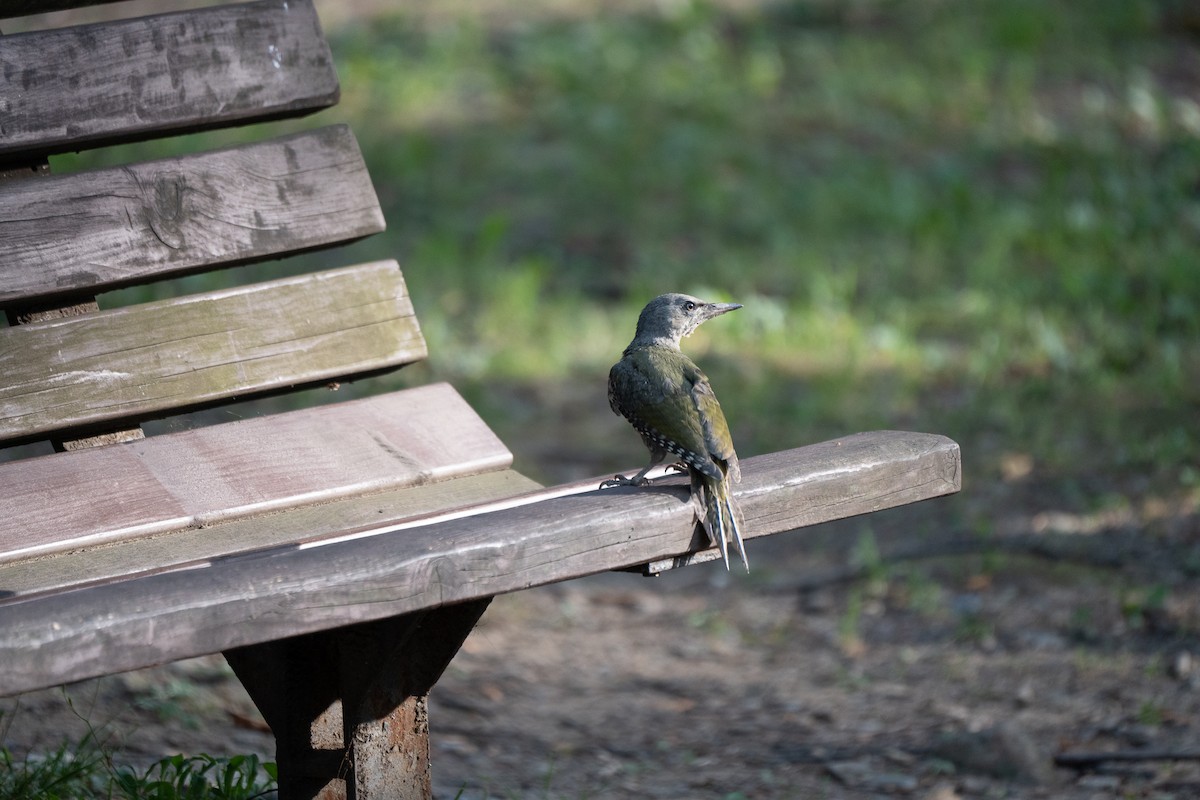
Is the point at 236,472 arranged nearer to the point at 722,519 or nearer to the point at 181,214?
the point at 181,214

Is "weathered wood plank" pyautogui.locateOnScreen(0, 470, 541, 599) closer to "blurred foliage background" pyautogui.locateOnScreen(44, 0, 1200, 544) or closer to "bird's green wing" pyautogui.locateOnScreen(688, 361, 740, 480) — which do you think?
"bird's green wing" pyautogui.locateOnScreen(688, 361, 740, 480)

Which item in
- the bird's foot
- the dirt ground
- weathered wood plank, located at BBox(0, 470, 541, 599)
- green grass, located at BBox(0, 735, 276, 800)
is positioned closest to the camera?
weathered wood plank, located at BBox(0, 470, 541, 599)

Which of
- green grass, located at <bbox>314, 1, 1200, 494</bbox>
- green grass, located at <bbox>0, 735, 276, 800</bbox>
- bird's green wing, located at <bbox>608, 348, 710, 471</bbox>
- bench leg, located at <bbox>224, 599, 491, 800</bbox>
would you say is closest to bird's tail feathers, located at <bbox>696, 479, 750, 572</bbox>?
bird's green wing, located at <bbox>608, 348, 710, 471</bbox>

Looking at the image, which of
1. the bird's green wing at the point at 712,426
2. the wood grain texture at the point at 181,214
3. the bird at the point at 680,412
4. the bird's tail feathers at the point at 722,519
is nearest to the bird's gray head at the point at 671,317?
the bird at the point at 680,412

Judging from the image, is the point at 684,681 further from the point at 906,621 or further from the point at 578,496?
the point at 578,496

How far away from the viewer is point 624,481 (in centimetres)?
273

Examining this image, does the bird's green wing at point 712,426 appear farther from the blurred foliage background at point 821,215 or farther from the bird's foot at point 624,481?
the blurred foliage background at point 821,215

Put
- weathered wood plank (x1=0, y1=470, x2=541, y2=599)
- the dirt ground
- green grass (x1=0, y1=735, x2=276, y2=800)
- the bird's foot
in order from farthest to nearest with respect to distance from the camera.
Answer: the dirt ground, green grass (x1=0, y1=735, x2=276, y2=800), the bird's foot, weathered wood plank (x1=0, y1=470, x2=541, y2=599)

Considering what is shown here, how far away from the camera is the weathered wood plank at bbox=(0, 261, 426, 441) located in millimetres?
2812

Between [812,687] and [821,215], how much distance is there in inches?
173

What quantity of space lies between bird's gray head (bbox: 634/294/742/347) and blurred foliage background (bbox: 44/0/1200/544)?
7.93ft

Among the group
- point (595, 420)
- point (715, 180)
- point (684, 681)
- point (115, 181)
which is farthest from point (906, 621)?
point (715, 180)

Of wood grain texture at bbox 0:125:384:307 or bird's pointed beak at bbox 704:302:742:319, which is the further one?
bird's pointed beak at bbox 704:302:742:319

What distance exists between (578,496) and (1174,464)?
149 inches
